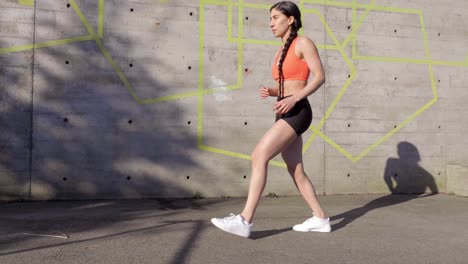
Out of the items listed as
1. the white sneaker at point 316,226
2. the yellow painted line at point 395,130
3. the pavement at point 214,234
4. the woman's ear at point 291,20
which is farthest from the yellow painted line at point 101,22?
the yellow painted line at point 395,130

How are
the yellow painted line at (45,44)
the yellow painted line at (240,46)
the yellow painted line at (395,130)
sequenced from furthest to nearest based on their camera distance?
the yellow painted line at (395,130), the yellow painted line at (240,46), the yellow painted line at (45,44)

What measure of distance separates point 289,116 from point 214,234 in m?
1.03

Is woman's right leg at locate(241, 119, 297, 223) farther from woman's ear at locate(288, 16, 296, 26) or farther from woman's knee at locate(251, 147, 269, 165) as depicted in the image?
woman's ear at locate(288, 16, 296, 26)

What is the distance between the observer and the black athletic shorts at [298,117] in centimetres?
346

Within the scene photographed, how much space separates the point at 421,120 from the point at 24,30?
4.95m

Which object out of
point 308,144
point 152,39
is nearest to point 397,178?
point 308,144

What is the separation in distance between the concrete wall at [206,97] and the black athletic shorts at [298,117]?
2.15 metres

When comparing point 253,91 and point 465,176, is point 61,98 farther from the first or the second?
point 465,176

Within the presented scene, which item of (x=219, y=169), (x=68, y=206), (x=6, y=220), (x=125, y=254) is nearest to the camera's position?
A: (x=125, y=254)

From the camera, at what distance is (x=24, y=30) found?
16.7 feet

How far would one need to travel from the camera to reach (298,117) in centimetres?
347

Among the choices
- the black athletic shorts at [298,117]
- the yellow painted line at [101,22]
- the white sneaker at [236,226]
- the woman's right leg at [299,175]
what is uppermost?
the yellow painted line at [101,22]

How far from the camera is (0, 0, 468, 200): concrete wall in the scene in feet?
16.8

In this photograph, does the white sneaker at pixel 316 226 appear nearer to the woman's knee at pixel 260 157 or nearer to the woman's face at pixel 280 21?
the woman's knee at pixel 260 157
